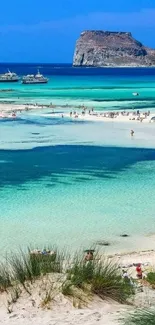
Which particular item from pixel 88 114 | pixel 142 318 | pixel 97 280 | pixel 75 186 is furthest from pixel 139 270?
pixel 88 114

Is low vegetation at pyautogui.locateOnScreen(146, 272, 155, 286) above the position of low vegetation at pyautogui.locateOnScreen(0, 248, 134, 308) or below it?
below

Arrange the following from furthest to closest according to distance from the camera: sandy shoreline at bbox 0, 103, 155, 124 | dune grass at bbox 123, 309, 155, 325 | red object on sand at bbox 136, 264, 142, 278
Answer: sandy shoreline at bbox 0, 103, 155, 124, red object on sand at bbox 136, 264, 142, 278, dune grass at bbox 123, 309, 155, 325

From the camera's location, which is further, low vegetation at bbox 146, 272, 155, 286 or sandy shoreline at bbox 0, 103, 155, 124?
A: sandy shoreline at bbox 0, 103, 155, 124

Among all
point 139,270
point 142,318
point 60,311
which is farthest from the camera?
point 139,270

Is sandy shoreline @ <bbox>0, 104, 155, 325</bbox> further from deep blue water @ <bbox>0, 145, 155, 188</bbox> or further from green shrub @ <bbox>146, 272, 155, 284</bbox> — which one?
deep blue water @ <bbox>0, 145, 155, 188</bbox>

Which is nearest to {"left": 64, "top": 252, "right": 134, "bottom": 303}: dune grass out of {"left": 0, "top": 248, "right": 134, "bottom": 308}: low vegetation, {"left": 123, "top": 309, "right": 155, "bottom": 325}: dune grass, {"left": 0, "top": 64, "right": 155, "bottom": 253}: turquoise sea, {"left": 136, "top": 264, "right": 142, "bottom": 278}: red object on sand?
{"left": 0, "top": 248, "right": 134, "bottom": 308}: low vegetation

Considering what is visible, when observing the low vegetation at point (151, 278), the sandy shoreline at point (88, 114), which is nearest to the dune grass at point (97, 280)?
the low vegetation at point (151, 278)

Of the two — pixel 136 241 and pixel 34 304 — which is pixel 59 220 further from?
pixel 34 304

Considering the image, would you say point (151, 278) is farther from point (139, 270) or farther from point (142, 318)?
point (142, 318)
